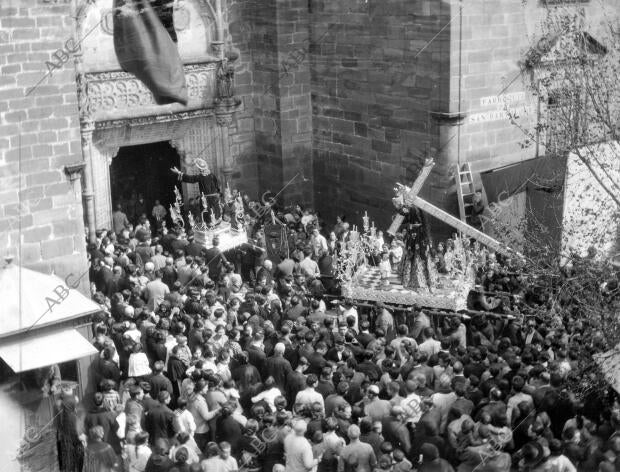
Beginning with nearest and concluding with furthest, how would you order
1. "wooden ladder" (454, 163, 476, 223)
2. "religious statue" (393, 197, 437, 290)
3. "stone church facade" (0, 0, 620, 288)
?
"religious statue" (393, 197, 437, 290)
"wooden ladder" (454, 163, 476, 223)
"stone church facade" (0, 0, 620, 288)

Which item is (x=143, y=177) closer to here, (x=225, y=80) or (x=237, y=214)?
(x=225, y=80)

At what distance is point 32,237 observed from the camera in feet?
41.1

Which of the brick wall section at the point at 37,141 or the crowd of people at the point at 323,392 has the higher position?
the brick wall section at the point at 37,141

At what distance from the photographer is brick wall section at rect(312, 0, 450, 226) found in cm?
1775

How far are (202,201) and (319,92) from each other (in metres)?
4.00

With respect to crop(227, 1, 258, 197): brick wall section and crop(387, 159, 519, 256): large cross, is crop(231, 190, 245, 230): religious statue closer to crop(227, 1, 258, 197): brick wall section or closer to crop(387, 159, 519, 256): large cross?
crop(227, 1, 258, 197): brick wall section

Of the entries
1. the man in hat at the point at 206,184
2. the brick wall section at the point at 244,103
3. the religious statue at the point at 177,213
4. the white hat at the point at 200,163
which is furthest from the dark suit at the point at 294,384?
the brick wall section at the point at 244,103

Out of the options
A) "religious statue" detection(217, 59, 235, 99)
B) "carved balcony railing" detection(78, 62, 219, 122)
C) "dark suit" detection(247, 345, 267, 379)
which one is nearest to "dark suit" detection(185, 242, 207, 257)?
"carved balcony railing" detection(78, 62, 219, 122)

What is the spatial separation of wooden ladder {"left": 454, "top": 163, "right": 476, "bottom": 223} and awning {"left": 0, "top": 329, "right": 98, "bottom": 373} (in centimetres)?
819

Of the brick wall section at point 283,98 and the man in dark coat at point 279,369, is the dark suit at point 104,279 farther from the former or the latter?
the brick wall section at point 283,98

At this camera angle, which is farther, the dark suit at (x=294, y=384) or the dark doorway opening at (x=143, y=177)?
the dark doorway opening at (x=143, y=177)

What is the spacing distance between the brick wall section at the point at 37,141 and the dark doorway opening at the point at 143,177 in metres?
7.49

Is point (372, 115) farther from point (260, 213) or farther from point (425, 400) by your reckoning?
point (425, 400)

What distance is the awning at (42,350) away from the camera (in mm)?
11164
